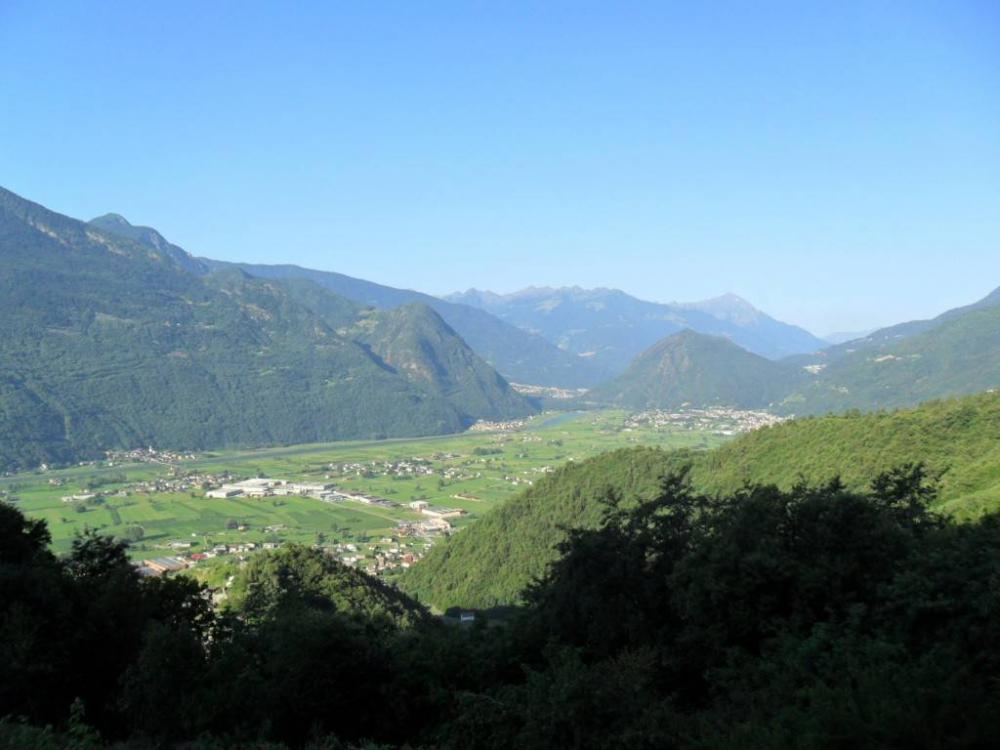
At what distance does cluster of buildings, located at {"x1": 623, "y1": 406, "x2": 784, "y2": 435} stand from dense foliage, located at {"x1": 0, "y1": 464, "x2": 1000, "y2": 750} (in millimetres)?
116946

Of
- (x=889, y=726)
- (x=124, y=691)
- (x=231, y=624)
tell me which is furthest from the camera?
(x=231, y=624)

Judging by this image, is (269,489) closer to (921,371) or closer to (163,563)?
(163,563)

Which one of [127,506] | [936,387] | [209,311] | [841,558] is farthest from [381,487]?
[209,311]

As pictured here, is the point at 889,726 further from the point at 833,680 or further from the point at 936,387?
the point at 936,387

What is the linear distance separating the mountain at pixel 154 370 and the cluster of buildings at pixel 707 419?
41.6m

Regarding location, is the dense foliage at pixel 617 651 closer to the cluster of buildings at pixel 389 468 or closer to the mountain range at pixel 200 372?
the cluster of buildings at pixel 389 468

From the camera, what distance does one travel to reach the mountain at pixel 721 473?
32.0 meters

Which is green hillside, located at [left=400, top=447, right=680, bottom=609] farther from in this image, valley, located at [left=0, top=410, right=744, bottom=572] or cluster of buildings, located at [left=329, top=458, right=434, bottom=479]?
cluster of buildings, located at [left=329, top=458, right=434, bottom=479]

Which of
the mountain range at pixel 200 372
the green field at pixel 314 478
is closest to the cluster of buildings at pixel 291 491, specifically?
the green field at pixel 314 478

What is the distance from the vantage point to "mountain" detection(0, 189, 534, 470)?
115938mm

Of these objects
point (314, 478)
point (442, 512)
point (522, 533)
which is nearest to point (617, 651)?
point (522, 533)

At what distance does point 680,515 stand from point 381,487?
7298cm

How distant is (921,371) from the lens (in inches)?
5010

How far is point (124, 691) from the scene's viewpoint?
433 inches
